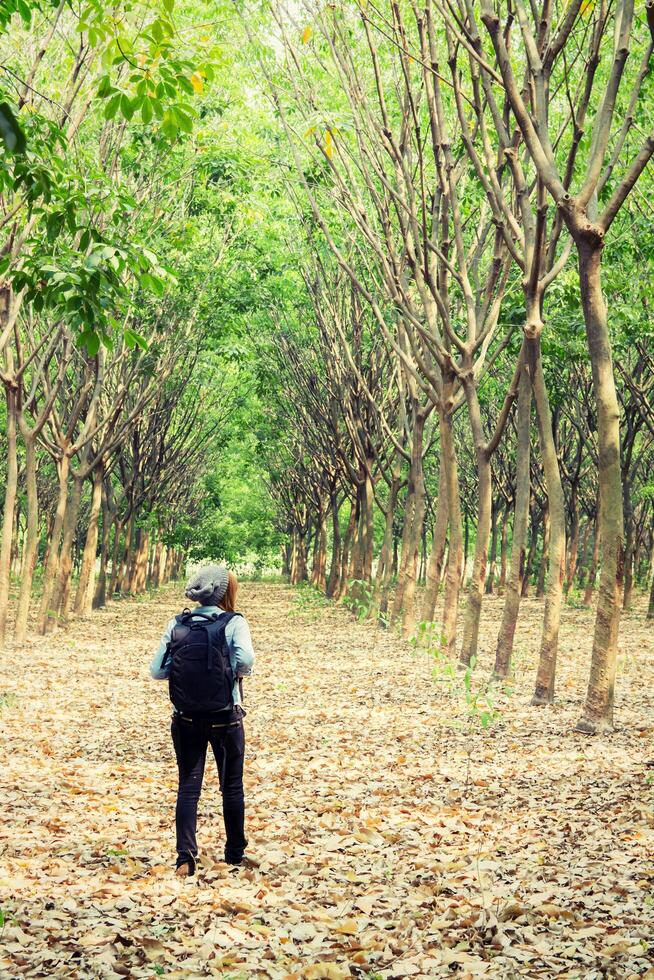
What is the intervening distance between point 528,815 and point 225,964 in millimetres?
2954

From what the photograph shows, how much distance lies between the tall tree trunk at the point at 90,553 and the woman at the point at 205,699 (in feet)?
56.7

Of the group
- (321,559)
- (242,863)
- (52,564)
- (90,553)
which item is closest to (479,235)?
(52,564)

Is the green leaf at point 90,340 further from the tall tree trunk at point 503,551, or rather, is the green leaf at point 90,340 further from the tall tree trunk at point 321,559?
the tall tree trunk at point 321,559

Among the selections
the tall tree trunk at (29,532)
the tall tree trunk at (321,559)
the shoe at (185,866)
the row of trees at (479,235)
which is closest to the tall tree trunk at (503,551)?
the tall tree trunk at (321,559)

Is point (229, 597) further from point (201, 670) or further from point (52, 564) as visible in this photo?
point (52, 564)

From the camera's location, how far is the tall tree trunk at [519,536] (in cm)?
1218

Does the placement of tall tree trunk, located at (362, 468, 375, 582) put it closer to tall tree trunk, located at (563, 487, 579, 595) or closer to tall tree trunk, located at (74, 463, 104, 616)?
tall tree trunk, located at (74, 463, 104, 616)

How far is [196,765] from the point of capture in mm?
5953

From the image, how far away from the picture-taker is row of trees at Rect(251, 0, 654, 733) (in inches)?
350

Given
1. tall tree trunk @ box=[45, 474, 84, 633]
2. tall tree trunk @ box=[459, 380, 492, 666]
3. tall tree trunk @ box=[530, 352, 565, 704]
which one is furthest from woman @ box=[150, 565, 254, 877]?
tall tree trunk @ box=[45, 474, 84, 633]

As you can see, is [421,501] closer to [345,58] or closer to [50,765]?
[345,58]

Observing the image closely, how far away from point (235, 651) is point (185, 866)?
4.41 feet

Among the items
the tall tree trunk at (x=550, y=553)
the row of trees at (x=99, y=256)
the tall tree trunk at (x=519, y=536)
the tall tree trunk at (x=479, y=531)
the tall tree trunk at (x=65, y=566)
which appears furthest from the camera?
the tall tree trunk at (x=65, y=566)

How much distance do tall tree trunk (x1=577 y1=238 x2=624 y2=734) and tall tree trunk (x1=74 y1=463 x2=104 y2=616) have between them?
16.0 metres
